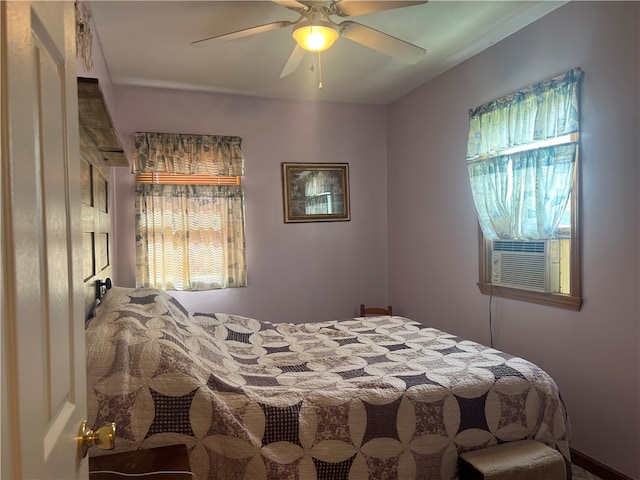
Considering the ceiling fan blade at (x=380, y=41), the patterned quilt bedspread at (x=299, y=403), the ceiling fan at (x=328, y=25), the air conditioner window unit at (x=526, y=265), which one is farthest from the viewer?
the air conditioner window unit at (x=526, y=265)

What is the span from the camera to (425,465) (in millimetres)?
1784

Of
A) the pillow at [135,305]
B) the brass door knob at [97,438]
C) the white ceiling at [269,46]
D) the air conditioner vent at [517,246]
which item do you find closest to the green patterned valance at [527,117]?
the white ceiling at [269,46]

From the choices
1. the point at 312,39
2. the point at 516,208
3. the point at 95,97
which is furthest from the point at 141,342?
the point at 516,208

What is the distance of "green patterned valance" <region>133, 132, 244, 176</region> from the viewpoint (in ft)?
12.6

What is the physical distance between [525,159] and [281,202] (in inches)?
88.8

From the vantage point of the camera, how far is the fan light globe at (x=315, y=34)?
86.0 inches

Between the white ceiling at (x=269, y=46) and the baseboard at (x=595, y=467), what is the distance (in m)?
2.64

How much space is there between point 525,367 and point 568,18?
2.03 m

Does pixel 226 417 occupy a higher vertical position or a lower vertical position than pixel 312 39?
lower

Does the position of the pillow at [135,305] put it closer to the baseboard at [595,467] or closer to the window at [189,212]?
the window at [189,212]

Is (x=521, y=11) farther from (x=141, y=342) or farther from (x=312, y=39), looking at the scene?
(x=141, y=342)

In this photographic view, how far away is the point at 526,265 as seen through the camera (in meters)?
2.93

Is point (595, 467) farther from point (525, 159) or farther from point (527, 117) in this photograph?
point (527, 117)

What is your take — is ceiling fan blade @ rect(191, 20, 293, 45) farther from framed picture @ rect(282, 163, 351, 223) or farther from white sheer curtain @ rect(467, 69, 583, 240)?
framed picture @ rect(282, 163, 351, 223)
